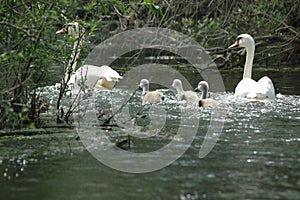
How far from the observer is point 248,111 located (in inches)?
413

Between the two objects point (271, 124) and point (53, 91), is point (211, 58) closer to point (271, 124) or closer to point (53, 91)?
point (53, 91)

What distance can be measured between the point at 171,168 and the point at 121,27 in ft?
31.1

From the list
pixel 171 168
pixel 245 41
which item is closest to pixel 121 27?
pixel 245 41

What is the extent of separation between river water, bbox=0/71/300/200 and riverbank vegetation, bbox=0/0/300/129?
557mm

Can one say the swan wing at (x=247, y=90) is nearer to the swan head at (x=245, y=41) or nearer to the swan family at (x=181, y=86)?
the swan family at (x=181, y=86)

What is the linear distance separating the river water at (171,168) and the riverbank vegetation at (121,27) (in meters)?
0.56

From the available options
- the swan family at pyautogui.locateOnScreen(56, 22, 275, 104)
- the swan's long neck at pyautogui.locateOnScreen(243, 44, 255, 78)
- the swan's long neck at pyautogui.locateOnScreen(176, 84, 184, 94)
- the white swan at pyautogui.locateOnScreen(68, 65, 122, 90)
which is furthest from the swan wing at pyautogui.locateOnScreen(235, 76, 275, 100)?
the white swan at pyautogui.locateOnScreen(68, 65, 122, 90)

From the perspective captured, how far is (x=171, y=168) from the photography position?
22.1 ft

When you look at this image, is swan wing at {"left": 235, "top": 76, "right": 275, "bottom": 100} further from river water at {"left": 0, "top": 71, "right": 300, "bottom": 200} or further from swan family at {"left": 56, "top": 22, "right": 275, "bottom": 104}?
river water at {"left": 0, "top": 71, "right": 300, "bottom": 200}

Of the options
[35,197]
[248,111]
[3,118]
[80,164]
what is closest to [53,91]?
[248,111]

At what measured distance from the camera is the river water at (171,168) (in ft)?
19.2

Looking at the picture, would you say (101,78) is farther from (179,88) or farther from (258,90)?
(258,90)

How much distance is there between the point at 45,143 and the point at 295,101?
5.05m

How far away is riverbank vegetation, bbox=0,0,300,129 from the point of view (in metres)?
7.98
